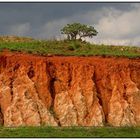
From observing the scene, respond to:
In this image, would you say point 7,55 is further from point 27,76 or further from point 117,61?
point 117,61

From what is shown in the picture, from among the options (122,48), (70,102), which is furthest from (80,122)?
(122,48)

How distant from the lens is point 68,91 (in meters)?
41.4

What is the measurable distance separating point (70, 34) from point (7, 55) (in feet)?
54.3

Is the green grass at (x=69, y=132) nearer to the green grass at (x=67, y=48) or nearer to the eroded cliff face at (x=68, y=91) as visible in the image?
the eroded cliff face at (x=68, y=91)

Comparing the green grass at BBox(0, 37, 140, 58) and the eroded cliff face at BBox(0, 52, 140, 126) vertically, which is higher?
the green grass at BBox(0, 37, 140, 58)

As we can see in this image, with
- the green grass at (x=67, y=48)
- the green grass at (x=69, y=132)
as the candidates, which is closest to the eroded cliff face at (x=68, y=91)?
the green grass at (x=67, y=48)

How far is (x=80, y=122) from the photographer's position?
40375mm

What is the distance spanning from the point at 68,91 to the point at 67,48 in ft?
21.2

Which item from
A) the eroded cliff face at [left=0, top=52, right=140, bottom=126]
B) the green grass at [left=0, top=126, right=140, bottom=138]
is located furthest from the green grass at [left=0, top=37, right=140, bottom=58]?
the green grass at [left=0, top=126, right=140, bottom=138]

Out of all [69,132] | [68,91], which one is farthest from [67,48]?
[69,132]

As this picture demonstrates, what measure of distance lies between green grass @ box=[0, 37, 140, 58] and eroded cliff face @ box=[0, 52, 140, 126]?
4.31 feet

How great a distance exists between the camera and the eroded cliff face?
129 feet

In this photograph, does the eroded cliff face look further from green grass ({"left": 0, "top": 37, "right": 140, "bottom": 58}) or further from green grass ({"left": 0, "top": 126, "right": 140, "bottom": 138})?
green grass ({"left": 0, "top": 126, "right": 140, "bottom": 138})

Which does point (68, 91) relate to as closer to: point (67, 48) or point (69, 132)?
point (67, 48)
